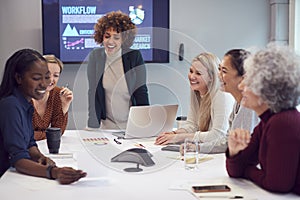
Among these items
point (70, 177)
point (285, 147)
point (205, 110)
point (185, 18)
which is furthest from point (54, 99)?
point (185, 18)

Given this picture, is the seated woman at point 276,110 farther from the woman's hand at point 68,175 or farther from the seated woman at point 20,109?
the seated woman at point 20,109

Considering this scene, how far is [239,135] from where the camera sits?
1.56 metres

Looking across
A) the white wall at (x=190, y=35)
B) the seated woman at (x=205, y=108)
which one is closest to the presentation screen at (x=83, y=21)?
the white wall at (x=190, y=35)

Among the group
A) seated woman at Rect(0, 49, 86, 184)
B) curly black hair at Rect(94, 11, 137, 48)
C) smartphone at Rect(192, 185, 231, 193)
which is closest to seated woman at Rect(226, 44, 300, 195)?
smartphone at Rect(192, 185, 231, 193)

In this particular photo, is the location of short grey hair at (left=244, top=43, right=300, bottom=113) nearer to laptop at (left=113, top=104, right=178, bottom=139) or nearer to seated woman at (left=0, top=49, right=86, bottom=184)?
seated woman at (left=0, top=49, right=86, bottom=184)

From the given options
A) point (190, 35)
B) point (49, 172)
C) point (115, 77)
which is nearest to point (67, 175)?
point (49, 172)

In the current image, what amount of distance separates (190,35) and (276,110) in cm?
289

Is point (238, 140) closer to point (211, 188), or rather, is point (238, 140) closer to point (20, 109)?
point (211, 188)

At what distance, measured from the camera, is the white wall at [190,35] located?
13.3ft

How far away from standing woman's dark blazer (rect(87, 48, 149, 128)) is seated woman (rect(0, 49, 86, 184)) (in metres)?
0.97

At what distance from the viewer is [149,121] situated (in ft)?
8.14

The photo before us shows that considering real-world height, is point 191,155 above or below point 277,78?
below

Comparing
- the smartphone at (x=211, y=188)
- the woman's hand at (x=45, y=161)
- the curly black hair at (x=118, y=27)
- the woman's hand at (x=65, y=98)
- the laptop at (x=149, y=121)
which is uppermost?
the curly black hair at (x=118, y=27)

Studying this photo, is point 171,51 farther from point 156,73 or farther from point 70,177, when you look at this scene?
point 70,177
